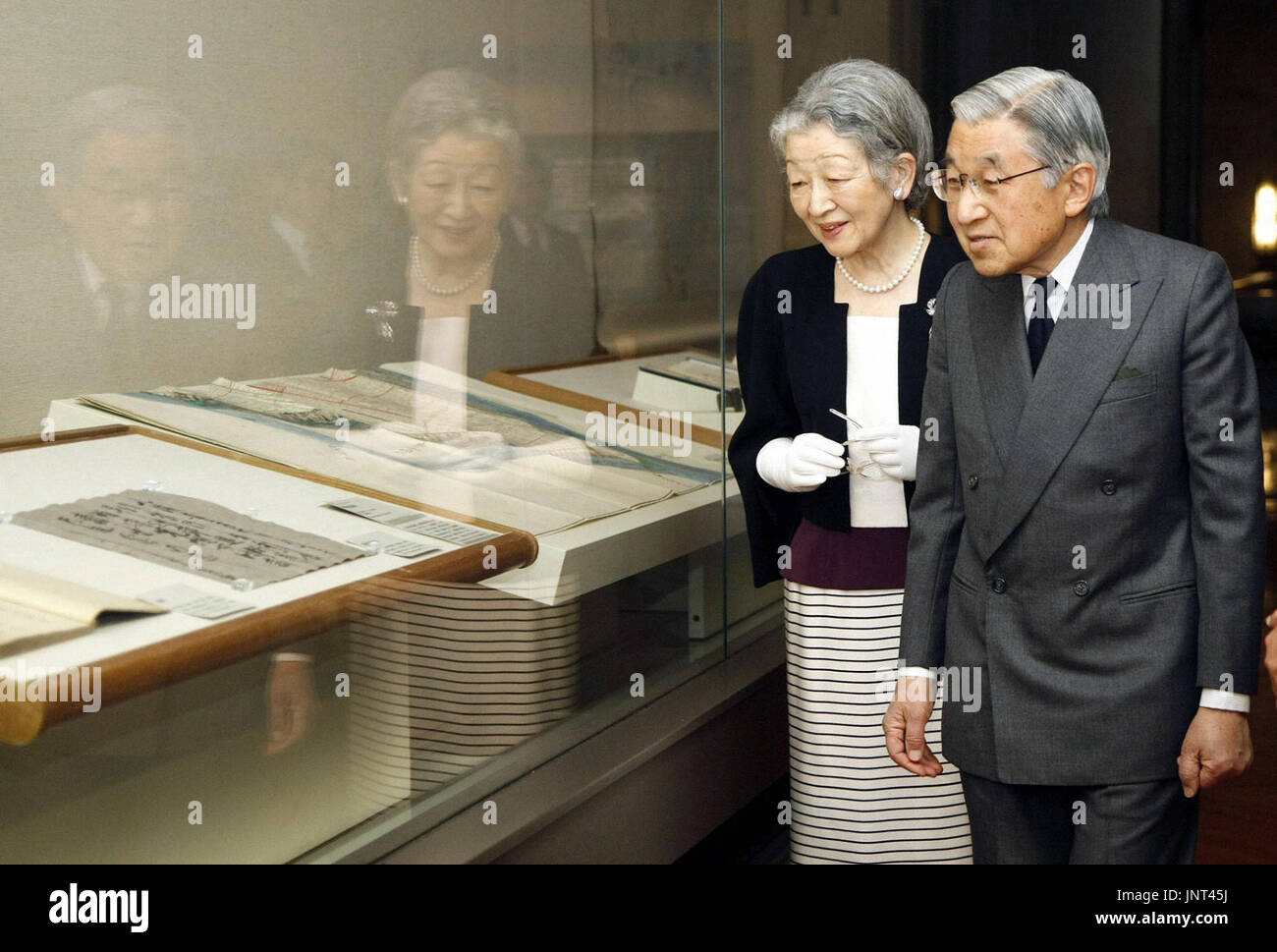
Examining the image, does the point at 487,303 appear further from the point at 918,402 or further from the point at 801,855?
the point at 801,855

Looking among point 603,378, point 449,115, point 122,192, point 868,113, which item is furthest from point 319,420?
point 868,113

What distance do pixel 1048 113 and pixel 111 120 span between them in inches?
48.3

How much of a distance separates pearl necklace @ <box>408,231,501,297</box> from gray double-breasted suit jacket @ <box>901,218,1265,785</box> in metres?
0.90

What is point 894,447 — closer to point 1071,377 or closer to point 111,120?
point 1071,377

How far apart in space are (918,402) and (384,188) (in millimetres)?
985

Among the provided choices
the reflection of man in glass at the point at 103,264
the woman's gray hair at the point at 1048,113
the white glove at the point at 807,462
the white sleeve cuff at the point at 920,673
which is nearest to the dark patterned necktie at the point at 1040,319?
the woman's gray hair at the point at 1048,113

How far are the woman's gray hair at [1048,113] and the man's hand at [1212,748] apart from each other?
2.37 feet

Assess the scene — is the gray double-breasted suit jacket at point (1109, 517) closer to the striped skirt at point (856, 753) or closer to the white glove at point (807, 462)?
the white glove at point (807, 462)

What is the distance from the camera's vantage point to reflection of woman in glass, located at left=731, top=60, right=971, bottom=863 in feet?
8.02

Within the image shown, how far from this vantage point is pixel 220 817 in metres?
2.02

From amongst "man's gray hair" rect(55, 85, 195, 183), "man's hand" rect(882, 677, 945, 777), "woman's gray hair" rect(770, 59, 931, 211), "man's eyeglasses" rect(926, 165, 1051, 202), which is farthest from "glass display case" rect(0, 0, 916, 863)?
"man's eyeglasses" rect(926, 165, 1051, 202)

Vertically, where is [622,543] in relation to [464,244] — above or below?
below

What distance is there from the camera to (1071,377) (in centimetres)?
184

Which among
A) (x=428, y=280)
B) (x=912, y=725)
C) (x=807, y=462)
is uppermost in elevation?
(x=428, y=280)
